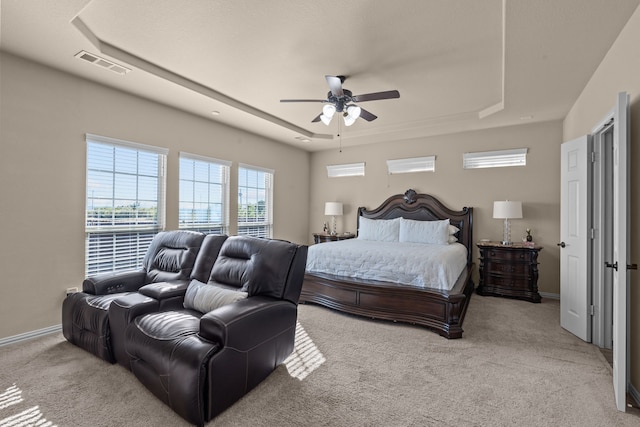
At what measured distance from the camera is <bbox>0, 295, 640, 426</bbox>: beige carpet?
1916mm

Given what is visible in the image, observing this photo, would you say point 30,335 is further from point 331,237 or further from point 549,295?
point 549,295

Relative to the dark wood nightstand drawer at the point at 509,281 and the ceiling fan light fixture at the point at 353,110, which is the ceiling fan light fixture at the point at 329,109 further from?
the dark wood nightstand drawer at the point at 509,281

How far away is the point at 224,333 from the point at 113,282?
1754 mm

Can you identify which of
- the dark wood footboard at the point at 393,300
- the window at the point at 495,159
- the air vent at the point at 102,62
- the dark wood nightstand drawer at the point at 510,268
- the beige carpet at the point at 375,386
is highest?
the air vent at the point at 102,62

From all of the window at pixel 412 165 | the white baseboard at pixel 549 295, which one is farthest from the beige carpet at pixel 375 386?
the window at pixel 412 165

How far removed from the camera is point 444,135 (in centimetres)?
566

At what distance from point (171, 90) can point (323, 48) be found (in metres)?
2.05

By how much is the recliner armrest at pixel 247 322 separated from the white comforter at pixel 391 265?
1.57 metres

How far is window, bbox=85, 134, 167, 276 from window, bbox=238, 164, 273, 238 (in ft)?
Answer: 4.86

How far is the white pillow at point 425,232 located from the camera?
5.00 m

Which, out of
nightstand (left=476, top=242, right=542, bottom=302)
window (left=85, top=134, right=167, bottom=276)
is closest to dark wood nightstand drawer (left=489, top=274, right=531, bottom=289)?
nightstand (left=476, top=242, right=542, bottom=302)

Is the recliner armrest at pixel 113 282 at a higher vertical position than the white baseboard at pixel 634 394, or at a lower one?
higher

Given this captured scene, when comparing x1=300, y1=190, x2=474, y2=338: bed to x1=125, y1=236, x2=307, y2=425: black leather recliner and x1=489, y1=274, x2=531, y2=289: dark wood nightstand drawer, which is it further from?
x1=125, y1=236, x2=307, y2=425: black leather recliner

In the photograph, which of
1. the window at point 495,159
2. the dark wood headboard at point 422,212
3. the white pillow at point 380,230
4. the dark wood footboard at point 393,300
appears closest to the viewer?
the dark wood footboard at point 393,300
